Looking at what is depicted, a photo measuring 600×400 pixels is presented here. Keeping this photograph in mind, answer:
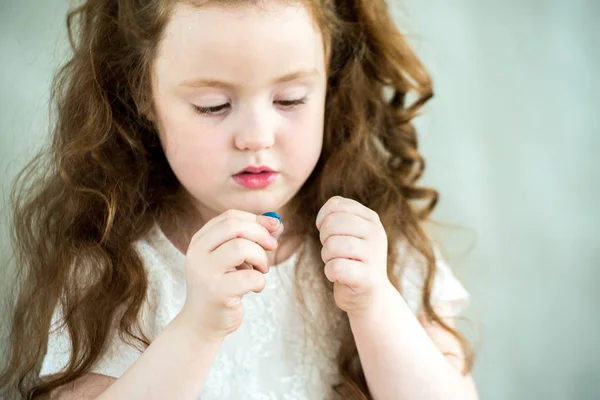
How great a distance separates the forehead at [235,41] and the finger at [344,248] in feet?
0.65

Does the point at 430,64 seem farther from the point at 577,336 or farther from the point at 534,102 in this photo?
the point at 577,336

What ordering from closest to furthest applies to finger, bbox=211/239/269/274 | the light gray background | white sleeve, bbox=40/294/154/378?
finger, bbox=211/239/269/274 → white sleeve, bbox=40/294/154/378 → the light gray background

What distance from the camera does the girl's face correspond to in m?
0.79

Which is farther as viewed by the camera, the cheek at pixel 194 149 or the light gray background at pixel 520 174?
the light gray background at pixel 520 174

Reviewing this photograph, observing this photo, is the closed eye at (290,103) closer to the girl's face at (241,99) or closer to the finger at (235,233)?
the girl's face at (241,99)

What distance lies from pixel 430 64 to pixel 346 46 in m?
0.24

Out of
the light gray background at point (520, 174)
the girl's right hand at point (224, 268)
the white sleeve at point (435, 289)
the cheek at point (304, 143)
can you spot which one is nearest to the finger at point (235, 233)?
the girl's right hand at point (224, 268)

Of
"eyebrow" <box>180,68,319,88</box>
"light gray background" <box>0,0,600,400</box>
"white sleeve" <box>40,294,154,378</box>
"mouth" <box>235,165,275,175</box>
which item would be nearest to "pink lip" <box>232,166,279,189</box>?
"mouth" <box>235,165,275,175</box>

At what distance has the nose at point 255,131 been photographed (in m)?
0.80

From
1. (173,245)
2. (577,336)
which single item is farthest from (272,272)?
(577,336)

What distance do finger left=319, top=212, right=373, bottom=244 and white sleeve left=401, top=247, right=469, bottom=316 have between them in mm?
203

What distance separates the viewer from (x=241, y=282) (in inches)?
30.2

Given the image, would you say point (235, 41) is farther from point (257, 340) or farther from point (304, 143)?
point (257, 340)

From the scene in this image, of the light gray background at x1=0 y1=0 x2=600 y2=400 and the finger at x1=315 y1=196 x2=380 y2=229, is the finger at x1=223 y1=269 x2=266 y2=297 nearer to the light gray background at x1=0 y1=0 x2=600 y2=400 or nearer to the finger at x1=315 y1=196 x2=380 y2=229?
the finger at x1=315 y1=196 x2=380 y2=229
